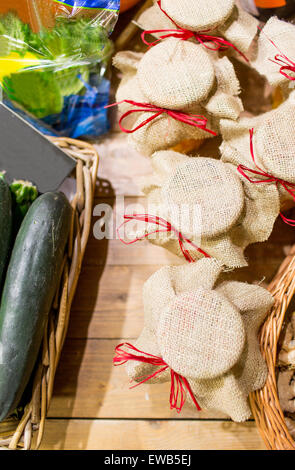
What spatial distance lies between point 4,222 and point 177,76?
1.32 ft

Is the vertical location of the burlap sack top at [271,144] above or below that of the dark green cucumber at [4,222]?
above

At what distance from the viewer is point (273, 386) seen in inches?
28.8

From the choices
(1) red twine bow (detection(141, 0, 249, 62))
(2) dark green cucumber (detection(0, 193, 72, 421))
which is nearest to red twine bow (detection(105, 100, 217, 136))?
(1) red twine bow (detection(141, 0, 249, 62))

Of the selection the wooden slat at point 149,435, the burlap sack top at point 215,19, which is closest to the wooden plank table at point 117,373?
Answer: the wooden slat at point 149,435

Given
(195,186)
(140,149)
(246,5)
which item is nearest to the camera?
(195,186)

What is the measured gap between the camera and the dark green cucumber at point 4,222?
2.59ft

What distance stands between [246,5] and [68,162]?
513 mm

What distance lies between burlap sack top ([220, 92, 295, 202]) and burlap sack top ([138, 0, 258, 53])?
0.15 m

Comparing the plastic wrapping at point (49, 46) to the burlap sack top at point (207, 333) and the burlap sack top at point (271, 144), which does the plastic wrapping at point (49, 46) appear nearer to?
the burlap sack top at point (271, 144)

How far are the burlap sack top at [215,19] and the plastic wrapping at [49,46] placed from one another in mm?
144

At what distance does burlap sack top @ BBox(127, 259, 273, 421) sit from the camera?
0.65m

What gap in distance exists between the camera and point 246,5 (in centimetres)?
93

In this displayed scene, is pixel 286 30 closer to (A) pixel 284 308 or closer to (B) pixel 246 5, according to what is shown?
(B) pixel 246 5
